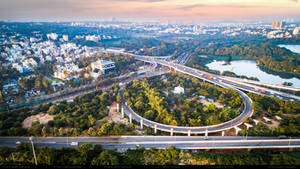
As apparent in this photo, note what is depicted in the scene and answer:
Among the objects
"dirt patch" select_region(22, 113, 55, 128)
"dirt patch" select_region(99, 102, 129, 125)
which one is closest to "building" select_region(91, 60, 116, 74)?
"dirt patch" select_region(99, 102, 129, 125)

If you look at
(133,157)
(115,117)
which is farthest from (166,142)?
(115,117)

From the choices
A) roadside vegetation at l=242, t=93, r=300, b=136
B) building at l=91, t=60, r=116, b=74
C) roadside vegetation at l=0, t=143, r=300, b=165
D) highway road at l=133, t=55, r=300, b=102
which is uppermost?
building at l=91, t=60, r=116, b=74

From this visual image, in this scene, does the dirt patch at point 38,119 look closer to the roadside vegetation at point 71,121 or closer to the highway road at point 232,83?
the roadside vegetation at point 71,121

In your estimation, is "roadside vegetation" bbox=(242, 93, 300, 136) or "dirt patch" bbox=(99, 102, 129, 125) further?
"dirt patch" bbox=(99, 102, 129, 125)

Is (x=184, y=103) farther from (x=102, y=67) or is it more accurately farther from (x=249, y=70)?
(x=249, y=70)

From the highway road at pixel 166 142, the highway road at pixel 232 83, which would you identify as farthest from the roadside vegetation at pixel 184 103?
the highway road at pixel 232 83

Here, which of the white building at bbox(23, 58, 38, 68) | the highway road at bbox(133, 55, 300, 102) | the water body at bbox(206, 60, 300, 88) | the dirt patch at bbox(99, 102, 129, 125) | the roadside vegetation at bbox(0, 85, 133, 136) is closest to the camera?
the roadside vegetation at bbox(0, 85, 133, 136)

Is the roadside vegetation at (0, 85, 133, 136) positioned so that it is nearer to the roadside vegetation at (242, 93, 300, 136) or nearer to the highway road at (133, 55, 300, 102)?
the roadside vegetation at (242, 93, 300, 136)
